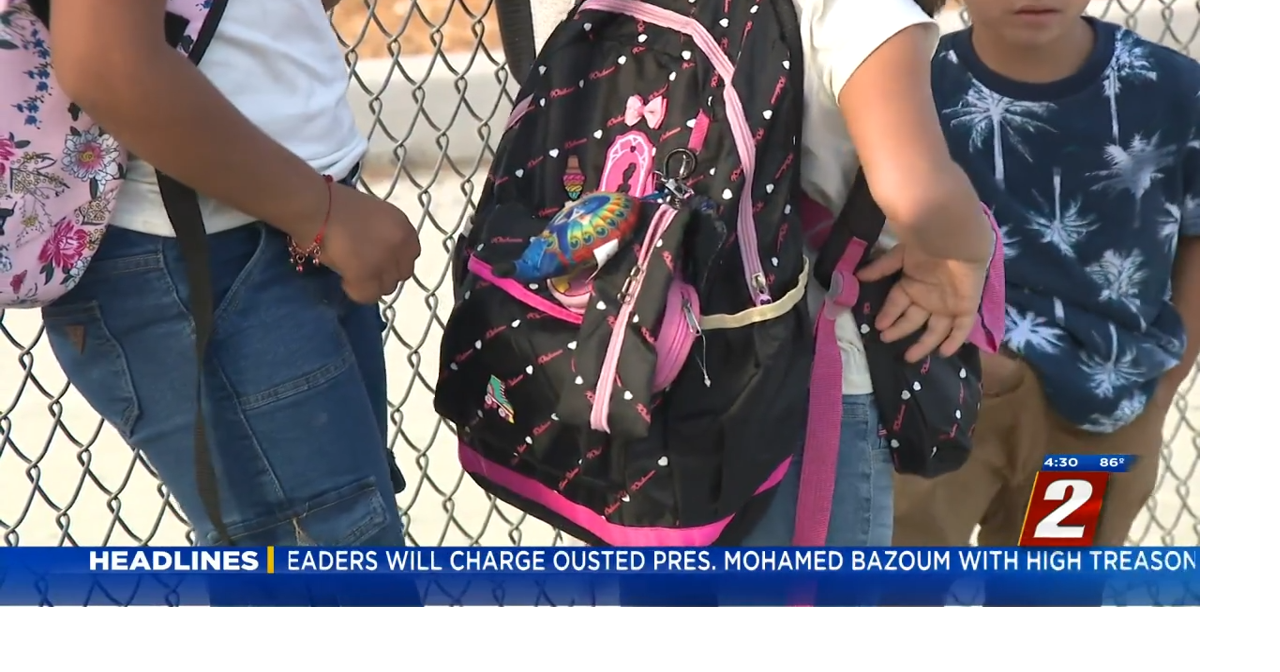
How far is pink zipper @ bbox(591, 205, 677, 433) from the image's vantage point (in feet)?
3.07

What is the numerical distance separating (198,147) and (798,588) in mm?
668

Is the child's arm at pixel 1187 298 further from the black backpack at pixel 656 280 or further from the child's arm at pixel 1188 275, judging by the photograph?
the black backpack at pixel 656 280

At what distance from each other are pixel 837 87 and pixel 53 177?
57 cm

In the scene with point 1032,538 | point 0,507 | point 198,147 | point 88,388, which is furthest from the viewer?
point 0,507

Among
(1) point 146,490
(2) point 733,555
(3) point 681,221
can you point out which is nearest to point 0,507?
(1) point 146,490

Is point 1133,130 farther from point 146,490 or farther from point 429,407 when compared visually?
point 146,490

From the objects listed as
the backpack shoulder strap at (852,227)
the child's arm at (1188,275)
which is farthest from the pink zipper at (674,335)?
the child's arm at (1188,275)

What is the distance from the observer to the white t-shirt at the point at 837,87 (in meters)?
0.88

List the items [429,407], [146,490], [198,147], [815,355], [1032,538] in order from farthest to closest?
[429,407], [146,490], [1032,538], [815,355], [198,147]

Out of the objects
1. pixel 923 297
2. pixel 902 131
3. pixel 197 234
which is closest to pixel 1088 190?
pixel 923 297

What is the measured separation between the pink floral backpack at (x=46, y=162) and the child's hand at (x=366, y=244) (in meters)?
0.15

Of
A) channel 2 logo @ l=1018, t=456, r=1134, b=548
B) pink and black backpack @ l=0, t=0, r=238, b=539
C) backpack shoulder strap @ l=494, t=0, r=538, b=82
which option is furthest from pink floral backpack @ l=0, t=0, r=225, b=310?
channel 2 logo @ l=1018, t=456, r=1134, b=548

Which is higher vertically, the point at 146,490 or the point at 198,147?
the point at 198,147

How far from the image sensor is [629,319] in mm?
938
